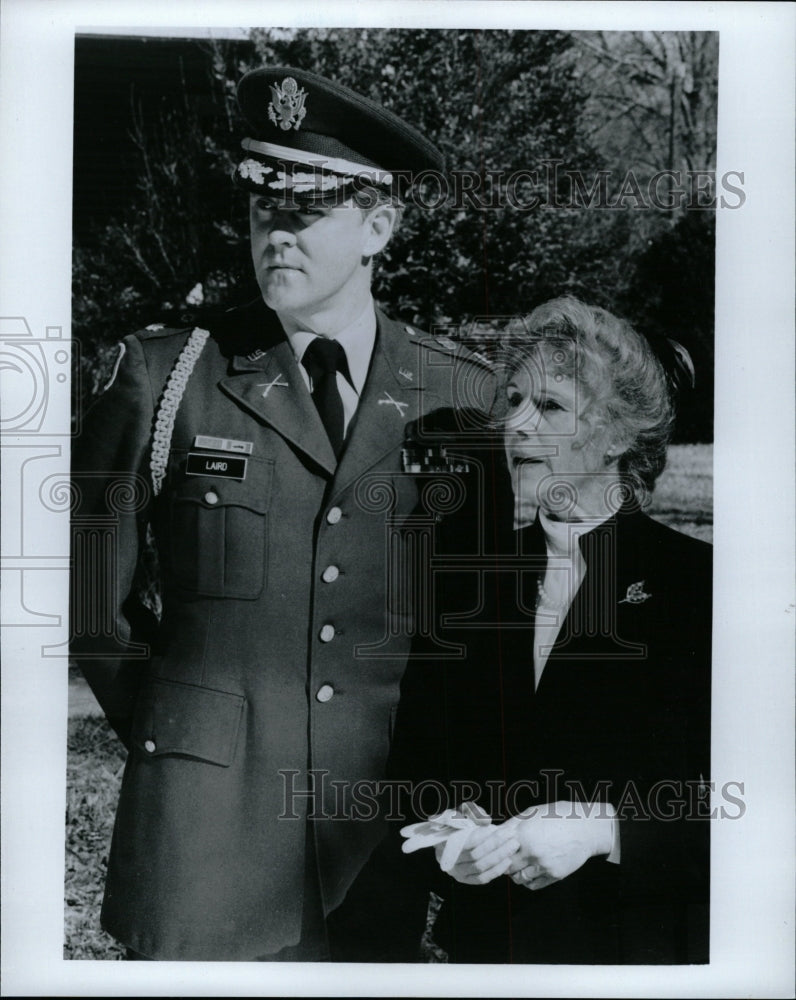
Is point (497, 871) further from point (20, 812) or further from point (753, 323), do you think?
point (753, 323)

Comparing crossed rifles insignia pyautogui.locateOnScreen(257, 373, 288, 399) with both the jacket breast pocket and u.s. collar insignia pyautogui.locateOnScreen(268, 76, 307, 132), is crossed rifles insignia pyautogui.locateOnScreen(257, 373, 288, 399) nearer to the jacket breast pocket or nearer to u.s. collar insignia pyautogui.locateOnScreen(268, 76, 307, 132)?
the jacket breast pocket

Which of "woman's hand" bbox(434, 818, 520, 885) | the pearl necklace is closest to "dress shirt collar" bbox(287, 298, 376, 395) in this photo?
the pearl necklace

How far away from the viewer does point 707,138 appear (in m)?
3.40

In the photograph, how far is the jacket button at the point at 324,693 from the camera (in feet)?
10.6

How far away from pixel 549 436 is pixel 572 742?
0.91m

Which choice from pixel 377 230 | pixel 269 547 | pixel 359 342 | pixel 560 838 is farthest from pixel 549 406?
pixel 560 838

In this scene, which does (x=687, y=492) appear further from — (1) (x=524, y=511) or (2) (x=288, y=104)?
(2) (x=288, y=104)

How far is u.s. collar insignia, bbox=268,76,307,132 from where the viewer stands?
3246 mm

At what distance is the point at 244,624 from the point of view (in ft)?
10.6

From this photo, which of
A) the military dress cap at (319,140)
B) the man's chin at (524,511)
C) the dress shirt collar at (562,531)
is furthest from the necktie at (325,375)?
the dress shirt collar at (562,531)

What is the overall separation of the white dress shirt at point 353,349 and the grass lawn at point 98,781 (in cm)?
94

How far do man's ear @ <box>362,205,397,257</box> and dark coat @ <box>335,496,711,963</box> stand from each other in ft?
2.86

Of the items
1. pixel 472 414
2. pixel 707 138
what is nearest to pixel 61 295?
pixel 472 414

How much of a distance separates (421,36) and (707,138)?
36.1 inches
